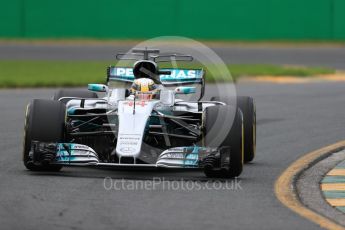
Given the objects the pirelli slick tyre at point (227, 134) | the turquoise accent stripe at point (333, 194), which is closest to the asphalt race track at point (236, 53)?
the pirelli slick tyre at point (227, 134)

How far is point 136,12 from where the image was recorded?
40938 mm

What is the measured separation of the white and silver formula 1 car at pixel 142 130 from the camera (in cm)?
1156

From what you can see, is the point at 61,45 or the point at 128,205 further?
the point at 61,45

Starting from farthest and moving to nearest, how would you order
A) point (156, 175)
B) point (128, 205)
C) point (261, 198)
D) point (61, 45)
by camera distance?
1. point (61, 45)
2. point (156, 175)
3. point (261, 198)
4. point (128, 205)

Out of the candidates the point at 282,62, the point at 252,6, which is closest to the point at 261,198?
the point at 282,62

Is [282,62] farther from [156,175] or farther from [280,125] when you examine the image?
[156,175]

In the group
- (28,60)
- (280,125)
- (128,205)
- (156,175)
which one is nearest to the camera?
(128,205)

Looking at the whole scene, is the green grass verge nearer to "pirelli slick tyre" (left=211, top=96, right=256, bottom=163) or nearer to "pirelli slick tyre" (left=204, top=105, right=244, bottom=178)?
"pirelli slick tyre" (left=211, top=96, right=256, bottom=163)

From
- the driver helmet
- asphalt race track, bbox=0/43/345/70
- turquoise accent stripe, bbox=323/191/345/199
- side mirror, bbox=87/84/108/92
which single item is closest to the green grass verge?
asphalt race track, bbox=0/43/345/70

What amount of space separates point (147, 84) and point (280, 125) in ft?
17.9

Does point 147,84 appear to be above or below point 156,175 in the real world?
above

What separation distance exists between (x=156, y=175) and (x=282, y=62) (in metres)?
22.8

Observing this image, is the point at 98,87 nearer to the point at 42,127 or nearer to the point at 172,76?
the point at 172,76

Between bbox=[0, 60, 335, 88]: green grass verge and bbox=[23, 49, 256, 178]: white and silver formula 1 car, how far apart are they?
12.9 metres
